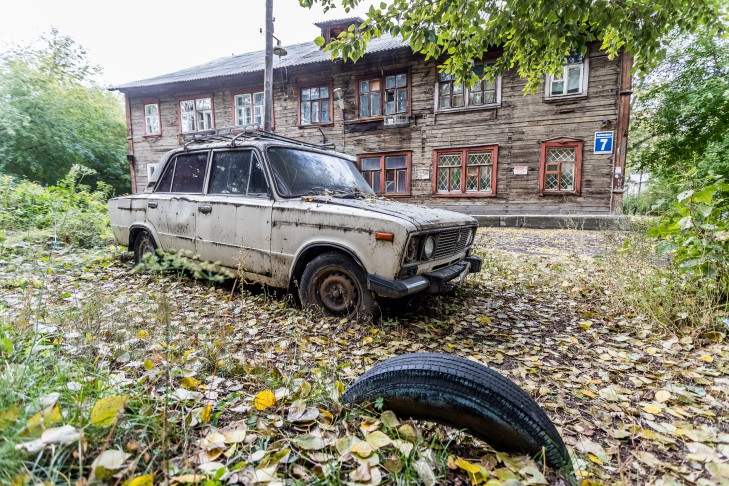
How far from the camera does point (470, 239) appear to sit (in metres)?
4.02

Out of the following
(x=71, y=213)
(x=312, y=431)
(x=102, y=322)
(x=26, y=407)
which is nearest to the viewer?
(x=26, y=407)

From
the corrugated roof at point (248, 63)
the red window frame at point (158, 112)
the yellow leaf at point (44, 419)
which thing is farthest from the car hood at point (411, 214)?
the red window frame at point (158, 112)

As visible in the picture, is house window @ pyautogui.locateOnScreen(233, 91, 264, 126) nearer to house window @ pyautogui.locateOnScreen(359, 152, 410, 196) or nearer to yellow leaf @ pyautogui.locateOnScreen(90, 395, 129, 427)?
house window @ pyautogui.locateOnScreen(359, 152, 410, 196)

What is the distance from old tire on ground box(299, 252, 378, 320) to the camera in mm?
3068

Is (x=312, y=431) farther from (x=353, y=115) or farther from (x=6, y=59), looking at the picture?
(x=6, y=59)

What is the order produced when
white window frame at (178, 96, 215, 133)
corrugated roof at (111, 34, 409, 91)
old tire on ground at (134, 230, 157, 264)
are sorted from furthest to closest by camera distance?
white window frame at (178, 96, 215, 133) < corrugated roof at (111, 34, 409, 91) < old tire on ground at (134, 230, 157, 264)

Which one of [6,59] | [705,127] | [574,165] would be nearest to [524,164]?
[574,165]

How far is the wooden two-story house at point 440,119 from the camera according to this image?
36.9 feet

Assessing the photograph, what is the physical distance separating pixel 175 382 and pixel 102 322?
1.33m

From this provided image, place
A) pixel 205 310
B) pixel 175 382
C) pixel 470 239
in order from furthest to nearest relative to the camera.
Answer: pixel 470 239, pixel 205 310, pixel 175 382

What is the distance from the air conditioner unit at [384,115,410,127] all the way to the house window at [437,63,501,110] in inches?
54.3

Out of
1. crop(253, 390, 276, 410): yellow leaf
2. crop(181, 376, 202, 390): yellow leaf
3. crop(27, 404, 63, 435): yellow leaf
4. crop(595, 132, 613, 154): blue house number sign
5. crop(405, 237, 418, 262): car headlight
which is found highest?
crop(595, 132, 613, 154): blue house number sign

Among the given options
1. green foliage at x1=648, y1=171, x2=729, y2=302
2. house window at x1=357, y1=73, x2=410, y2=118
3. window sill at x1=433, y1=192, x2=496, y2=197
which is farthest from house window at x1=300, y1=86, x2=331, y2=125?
green foliage at x1=648, y1=171, x2=729, y2=302

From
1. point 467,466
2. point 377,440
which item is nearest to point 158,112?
point 377,440
